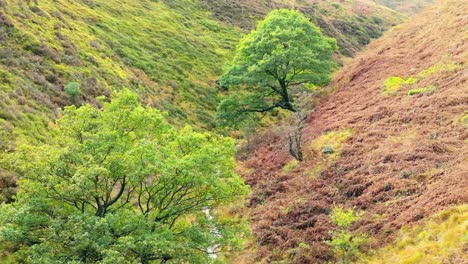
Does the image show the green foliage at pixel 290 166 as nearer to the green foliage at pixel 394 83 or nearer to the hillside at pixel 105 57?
the green foliage at pixel 394 83

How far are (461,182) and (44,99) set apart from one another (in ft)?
80.9

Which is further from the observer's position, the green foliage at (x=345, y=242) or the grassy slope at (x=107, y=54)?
the grassy slope at (x=107, y=54)

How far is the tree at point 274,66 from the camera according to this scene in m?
36.6

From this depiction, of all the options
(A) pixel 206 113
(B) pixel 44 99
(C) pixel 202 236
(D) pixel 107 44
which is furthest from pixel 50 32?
(C) pixel 202 236

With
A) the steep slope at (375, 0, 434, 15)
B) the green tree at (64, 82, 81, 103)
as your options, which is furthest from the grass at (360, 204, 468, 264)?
the steep slope at (375, 0, 434, 15)

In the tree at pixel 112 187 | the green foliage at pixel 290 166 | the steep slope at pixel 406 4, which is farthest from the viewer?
the steep slope at pixel 406 4

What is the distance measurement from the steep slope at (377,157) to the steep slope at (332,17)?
37.0 meters

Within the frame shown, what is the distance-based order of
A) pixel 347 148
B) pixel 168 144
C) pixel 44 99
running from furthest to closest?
pixel 44 99 < pixel 347 148 < pixel 168 144

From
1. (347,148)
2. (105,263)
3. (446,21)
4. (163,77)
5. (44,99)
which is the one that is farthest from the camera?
(163,77)

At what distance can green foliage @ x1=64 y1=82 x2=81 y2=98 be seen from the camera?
32097 millimetres

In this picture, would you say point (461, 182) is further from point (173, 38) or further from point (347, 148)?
point (173, 38)

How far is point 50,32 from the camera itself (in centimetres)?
A: 3906

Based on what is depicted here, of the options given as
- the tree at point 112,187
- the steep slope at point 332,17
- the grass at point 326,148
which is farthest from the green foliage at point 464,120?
the steep slope at point 332,17

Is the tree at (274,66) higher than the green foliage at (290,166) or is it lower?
higher
